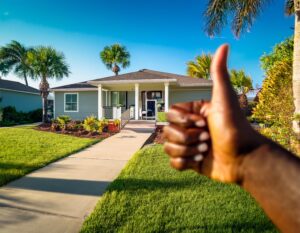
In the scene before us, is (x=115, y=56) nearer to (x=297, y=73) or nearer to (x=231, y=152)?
(x=297, y=73)

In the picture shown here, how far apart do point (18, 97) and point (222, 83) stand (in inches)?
1266

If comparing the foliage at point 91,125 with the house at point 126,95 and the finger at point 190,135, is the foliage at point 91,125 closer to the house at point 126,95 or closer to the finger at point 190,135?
the house at point 126,95

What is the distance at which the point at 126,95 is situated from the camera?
840 inches

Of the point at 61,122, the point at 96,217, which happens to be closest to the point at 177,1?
the point at 61,122

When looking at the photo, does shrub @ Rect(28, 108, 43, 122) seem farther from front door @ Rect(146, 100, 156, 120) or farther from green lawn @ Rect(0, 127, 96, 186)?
green lawn @ Rect(0, 127, 96, 186)

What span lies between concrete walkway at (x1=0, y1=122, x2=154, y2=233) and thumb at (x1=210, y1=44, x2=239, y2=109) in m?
3.05

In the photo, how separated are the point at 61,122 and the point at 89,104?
6802 millimetres

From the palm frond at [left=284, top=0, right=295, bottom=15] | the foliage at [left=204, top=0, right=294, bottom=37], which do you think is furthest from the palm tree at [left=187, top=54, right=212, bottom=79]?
the foliage at [left=204, top=0, right=294, bottom=37]

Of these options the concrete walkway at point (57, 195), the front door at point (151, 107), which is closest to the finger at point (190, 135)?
the concrete walkway at point (57, 195)

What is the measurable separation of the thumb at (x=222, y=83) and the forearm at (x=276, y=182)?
0.27 metres

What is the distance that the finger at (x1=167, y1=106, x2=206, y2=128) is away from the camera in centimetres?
124

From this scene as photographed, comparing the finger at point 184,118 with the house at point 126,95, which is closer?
the finger at point 184,118

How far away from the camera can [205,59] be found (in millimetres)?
29875

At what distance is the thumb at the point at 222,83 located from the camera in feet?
3.84
